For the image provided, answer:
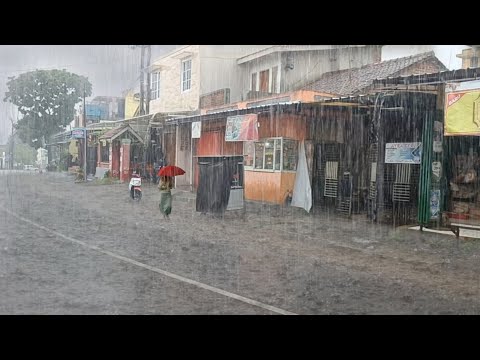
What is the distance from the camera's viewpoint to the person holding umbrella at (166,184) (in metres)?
12.0

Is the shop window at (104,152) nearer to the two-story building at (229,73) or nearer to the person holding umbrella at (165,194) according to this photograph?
the two-story building at (229,73)

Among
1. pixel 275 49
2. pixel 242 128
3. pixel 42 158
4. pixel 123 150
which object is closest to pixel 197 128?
pixel 242 128

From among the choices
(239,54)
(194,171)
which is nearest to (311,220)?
(194,171)

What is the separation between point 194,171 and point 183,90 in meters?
4.57

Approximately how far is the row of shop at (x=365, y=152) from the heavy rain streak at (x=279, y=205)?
0.03 metres

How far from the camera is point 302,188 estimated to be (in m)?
14.0

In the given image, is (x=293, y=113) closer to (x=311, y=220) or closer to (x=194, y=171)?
(x=311, y=220)

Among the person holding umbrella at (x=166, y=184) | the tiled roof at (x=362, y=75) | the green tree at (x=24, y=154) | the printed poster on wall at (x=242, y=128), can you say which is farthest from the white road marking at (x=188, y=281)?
the green tree at (x=24, y=154)

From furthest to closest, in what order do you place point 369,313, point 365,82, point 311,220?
point 365,82
point 311,220
point 369,313

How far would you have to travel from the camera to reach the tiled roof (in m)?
15.7

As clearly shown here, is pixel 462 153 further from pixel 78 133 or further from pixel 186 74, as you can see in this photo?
pixel 78 133

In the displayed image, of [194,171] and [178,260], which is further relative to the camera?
[194,171]

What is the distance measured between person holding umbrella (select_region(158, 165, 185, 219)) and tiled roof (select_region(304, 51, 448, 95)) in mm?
6225

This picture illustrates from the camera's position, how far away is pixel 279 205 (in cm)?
1494
